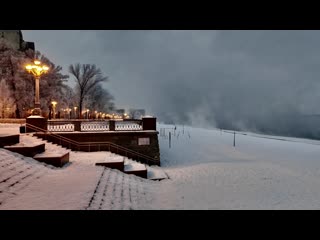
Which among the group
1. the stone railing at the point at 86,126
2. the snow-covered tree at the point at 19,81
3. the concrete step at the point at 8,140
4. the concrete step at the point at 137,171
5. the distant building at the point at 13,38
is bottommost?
the concrete step at the point at 137,171

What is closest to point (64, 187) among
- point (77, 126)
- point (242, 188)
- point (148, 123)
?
point (242, 188)

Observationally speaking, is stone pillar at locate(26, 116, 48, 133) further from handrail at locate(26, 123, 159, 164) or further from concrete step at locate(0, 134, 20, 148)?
concrete step at locate(0, 134, 20, 148)

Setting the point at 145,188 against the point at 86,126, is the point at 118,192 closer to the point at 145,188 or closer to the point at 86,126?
Answer: the point at 145,188

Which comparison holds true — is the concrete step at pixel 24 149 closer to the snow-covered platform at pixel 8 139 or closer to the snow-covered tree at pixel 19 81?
the snow-covered platform at pixel 8 139

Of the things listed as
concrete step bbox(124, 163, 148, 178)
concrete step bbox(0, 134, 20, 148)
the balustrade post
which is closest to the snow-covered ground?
concrete step bbox(124, 163, 148, 178)

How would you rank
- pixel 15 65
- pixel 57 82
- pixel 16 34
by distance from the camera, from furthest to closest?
pixel 16 34 < pixel 57 82 < pixel 15 65

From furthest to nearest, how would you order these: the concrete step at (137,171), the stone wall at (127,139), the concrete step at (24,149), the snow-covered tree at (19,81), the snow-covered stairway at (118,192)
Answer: the snow-covered tree at (19,81) → the stone wall at (127,139) → the concrete step at (137,171) → the concrete step at (24,149) → the snow-covered stairway at (118,192)

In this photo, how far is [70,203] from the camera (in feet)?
19.3

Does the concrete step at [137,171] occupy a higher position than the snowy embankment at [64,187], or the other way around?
the snowy embankment at [64,187]

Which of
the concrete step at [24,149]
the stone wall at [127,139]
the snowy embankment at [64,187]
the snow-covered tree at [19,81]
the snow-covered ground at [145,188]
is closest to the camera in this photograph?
the snowy embankment at [64,187]

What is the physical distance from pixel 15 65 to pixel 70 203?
116 ft

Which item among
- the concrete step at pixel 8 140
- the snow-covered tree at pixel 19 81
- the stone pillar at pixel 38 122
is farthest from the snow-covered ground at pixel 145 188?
the snow-covered tree at pixel 19 81
